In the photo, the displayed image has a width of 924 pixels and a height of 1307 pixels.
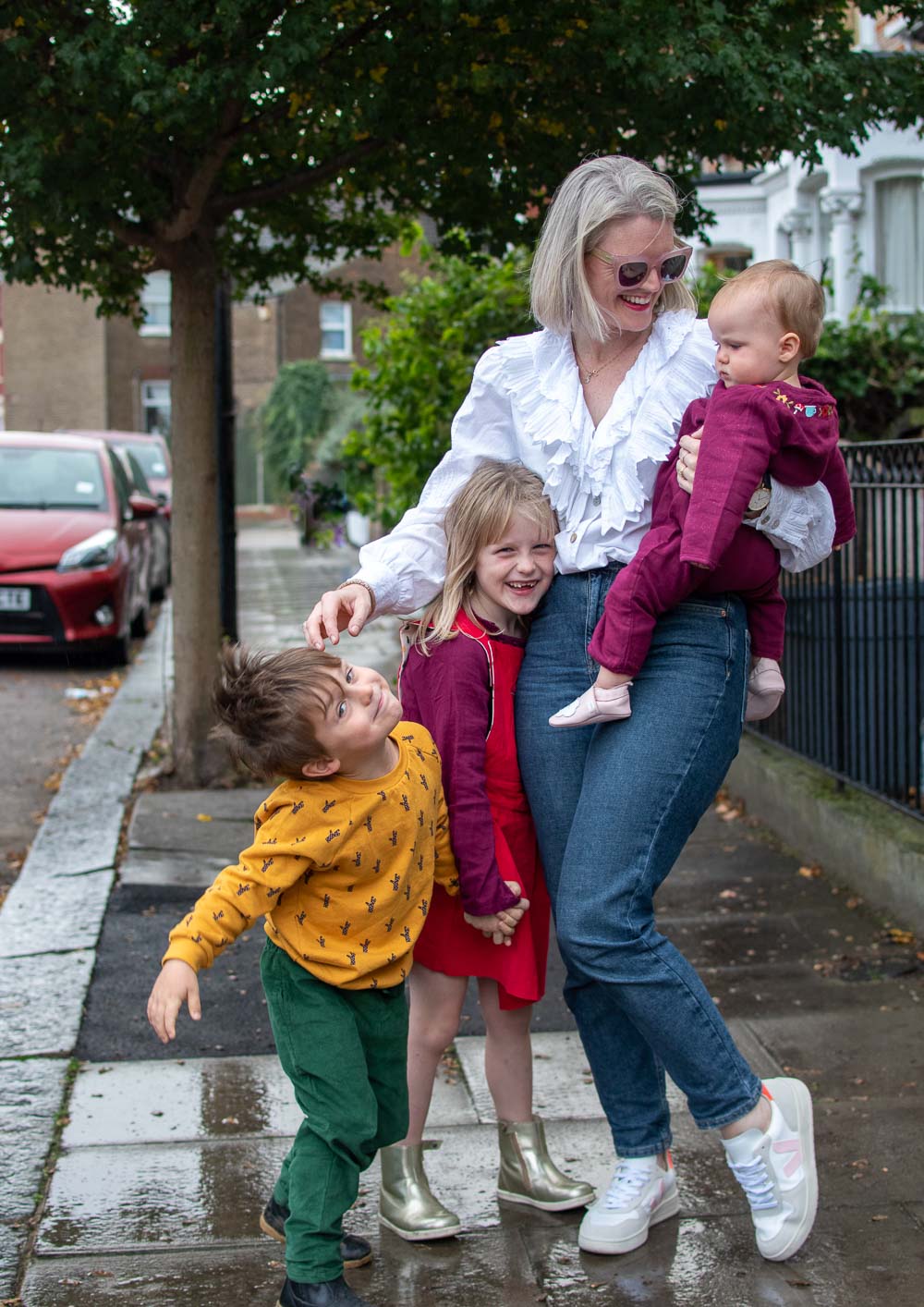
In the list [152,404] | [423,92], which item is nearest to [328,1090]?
[423,92]

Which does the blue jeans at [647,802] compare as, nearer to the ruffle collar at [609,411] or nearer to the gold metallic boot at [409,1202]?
the ruffle collar at [609,411]

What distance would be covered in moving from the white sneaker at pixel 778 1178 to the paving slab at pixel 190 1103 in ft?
3.13

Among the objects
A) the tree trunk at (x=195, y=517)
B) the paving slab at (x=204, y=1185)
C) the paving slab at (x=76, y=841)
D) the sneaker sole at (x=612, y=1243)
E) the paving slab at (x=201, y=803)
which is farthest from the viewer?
the tree trunk at (x=195, y=517)

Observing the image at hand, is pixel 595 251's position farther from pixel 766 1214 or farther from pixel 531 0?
pixel 531 0

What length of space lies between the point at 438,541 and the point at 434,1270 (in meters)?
1.39

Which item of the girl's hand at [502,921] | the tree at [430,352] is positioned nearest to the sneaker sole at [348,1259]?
the girl's hand at [502,921]

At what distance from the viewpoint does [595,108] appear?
541cm

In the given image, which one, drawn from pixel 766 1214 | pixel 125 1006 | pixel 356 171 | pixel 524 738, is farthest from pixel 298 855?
pixel 356 171

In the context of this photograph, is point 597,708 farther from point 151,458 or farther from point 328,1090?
point 151,458

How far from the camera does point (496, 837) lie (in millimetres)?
3020

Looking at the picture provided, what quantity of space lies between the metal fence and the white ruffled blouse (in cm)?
241

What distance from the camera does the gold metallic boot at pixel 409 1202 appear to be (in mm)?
3059

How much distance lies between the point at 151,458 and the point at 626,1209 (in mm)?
18860

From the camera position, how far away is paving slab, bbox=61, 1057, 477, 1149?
11.9ft
